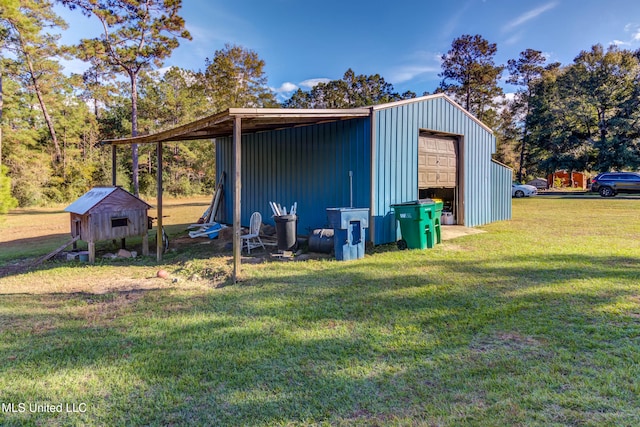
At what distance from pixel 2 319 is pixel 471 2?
15.0m

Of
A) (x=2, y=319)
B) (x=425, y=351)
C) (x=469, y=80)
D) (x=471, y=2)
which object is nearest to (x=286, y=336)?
(x=425, y=351)

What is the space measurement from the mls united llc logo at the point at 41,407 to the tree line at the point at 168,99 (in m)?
16.6

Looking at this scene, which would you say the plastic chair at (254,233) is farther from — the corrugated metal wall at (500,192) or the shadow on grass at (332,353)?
the corrugated metal wall at (500,192)

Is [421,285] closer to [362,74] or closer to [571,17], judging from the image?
[571,17]

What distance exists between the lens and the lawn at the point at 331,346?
211 cm

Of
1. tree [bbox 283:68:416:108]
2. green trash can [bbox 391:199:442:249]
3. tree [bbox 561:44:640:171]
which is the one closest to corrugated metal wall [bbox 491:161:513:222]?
green trash can [bbox 391:199:442:249]

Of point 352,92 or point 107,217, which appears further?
point 352,92

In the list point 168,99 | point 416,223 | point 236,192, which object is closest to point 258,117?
point 236,192

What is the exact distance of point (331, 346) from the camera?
9.64 feet

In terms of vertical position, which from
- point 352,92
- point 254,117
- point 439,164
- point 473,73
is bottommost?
point 439,164

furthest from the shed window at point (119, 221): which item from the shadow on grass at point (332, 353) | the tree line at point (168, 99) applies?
the tree line at point (168, 99)

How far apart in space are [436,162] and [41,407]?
8488 mm

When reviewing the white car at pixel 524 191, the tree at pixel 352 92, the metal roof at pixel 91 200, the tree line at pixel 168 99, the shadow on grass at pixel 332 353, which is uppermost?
the tree at pixel 352 92

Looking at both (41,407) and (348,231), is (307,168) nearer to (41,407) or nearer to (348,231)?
(348,231)
